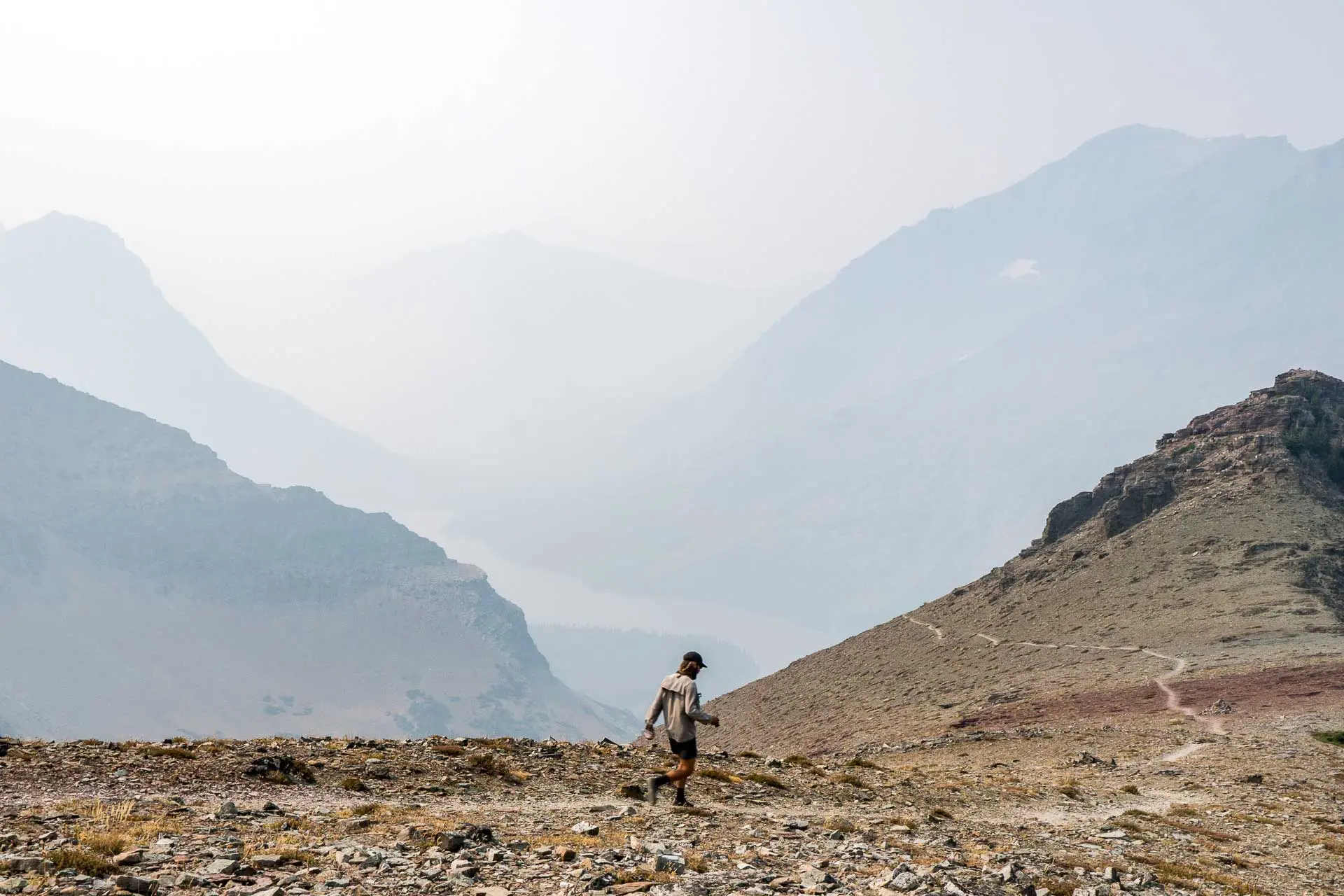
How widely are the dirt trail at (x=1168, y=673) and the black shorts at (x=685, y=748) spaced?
29731mm

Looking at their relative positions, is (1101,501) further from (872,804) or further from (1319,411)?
(872,804)

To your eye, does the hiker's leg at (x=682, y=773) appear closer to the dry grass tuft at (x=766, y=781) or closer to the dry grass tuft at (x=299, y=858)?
the dry grass tuft at (x=766, y=781)

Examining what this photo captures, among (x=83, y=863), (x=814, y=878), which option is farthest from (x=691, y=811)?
(x=83, y=863)

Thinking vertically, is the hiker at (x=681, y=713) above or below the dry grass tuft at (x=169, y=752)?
above

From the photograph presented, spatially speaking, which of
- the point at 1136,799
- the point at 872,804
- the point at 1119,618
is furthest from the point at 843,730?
the point at 872,804

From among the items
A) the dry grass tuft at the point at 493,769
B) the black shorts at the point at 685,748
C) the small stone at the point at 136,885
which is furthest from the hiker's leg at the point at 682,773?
the small stone at the point at 136,885

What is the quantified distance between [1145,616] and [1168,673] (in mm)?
22728

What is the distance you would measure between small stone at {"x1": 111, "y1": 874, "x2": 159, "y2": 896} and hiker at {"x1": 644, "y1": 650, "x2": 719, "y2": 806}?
1025cm

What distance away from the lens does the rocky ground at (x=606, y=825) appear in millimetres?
14500

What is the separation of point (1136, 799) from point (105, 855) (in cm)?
3054

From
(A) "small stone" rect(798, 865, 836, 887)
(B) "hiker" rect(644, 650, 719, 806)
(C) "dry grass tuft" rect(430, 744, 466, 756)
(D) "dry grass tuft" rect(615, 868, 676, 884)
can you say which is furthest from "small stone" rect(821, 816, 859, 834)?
(C) "dry grass tuft" rect(430, 744, 466, 756)

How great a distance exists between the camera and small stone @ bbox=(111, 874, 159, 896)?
41.8 ft

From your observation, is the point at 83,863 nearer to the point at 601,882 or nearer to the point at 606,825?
the point at 601,882

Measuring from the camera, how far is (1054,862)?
19.2m
